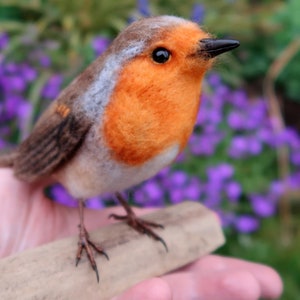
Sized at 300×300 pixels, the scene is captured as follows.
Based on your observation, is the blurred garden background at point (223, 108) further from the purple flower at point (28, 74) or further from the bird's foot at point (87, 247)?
the bird's foot at point (87, 247)

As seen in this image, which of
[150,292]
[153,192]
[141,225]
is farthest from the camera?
[153,192]

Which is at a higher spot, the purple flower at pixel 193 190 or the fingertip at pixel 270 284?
the purple flower at pixel 193 190

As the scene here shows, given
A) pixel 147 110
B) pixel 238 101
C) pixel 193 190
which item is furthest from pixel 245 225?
pixel 147 110

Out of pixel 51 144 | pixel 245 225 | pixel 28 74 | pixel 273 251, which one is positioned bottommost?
pixel 273 251

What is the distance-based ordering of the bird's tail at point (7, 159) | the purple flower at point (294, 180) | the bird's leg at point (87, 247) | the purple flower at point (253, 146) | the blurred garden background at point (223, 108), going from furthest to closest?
the purple flower at point (294, 180)
the purple flower at point (253, 146)
the blurred garden background at point (223, 108)
the bird's tail at point (7, 159)
the bird's leg at point (87, 247)

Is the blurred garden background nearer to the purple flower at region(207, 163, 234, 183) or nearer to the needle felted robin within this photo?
the purple flower at region(207, 163, 234, 183)

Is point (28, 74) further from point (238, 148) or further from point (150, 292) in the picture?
point (150, 292)

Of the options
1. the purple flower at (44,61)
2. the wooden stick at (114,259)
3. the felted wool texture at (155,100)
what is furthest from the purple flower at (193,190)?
the felted wool texture at (155,100)
